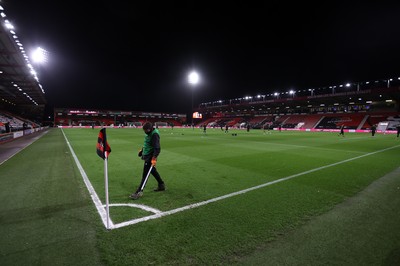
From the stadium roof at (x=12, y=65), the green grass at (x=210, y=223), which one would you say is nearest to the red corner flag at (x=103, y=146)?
the green grass at (x=210, y=223)

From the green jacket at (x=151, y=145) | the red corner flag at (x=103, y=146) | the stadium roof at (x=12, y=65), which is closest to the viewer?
the red corner flag at (x=103, y=146)

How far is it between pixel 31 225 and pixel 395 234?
21.9 ft

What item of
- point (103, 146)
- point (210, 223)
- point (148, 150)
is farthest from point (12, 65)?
point (210, 223)

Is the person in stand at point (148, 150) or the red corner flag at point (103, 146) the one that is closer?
the red corner flag at point (103, 146)

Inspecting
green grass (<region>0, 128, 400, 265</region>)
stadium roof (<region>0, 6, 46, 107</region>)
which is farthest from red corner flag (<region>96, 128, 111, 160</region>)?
stadium roof (<region>0, 6, 46, 107</region>)

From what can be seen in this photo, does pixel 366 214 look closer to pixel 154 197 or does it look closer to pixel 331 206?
pixel 331 206

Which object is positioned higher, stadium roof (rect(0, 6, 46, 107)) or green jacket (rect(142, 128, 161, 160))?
stadium roof (rect(0, 6, 46, 107))

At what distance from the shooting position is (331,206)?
195 inches

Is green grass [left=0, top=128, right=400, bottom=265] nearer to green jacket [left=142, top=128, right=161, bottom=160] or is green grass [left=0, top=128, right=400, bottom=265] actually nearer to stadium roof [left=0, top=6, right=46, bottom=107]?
green jacket [left=142, top=128, right=161, bottom=160]

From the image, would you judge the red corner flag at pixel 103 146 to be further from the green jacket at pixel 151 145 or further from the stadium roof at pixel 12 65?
the stadium roof at pixel 12 65

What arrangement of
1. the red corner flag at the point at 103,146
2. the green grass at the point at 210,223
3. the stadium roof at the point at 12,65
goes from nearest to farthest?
1. the green grass at the point at 210,223
2. the red corner flag at the point at 103,146
3. the stadium roof at the point at 12,65

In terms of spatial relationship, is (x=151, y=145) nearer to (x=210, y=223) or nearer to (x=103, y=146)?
(x=103, y=146)

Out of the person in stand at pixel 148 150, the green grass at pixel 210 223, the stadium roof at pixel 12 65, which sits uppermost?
the stadium roof at pixel 12 65

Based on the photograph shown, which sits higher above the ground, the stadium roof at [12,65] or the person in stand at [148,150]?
the stadium roof at [12,65]
